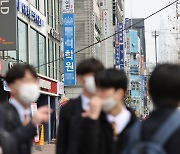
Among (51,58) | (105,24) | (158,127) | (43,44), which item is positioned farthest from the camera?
(105,24)

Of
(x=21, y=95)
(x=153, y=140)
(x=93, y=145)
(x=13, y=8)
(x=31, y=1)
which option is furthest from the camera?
(x=31, y=1)

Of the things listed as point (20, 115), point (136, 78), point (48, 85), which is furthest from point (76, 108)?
point (136, 78)

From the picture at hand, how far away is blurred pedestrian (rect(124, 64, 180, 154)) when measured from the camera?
8.79ft

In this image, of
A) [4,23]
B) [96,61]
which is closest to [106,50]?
[4,23]

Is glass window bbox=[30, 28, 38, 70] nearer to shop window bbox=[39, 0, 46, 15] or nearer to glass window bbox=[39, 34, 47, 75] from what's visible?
glass window bbox=[39, 34, 47, 75]

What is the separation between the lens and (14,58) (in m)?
19.6

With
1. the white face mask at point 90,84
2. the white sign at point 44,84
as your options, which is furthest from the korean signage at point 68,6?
the white face mask at point 90,84

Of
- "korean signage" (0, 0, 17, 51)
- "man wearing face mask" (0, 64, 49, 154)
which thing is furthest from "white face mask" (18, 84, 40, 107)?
"korean signage" (0, 0, 17, 51)

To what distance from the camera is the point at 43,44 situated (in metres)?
26.1

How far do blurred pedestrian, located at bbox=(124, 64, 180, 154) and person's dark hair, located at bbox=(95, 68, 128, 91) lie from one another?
0.49m

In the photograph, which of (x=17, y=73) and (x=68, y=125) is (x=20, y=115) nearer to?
(x=17, y=73)

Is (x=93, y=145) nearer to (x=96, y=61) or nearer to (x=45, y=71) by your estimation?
(x=96, y=61)

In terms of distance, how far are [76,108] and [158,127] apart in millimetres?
1276

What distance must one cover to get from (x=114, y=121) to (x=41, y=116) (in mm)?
548
